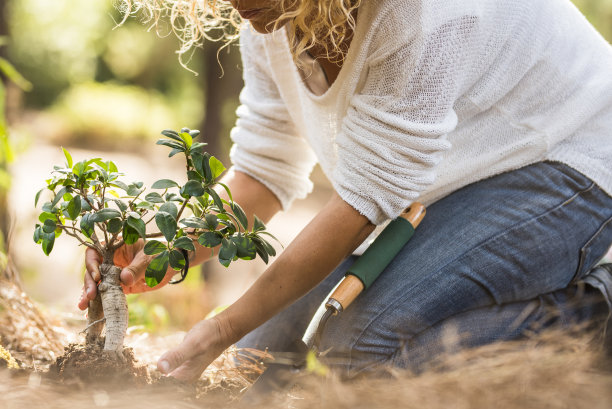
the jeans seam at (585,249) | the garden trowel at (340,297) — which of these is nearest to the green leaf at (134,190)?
the garden trowel at (340,297)

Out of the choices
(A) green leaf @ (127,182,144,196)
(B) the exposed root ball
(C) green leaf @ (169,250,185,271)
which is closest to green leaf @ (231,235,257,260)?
(C) green leaf @ (169,250,185,271)

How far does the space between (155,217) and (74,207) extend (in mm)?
154

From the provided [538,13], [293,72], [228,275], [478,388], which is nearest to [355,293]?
[478,388]

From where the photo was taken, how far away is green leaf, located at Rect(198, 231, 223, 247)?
114 centimetres

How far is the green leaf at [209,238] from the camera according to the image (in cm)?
114

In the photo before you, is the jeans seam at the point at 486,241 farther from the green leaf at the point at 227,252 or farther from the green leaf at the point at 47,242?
the green leaf at the point at 47,242

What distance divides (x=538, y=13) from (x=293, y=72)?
0.57m

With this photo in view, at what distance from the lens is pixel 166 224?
43.7 inches

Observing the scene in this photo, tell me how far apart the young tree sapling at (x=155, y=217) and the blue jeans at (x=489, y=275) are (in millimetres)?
338

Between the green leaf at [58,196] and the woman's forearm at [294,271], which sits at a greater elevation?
the green leaf at [58,196]

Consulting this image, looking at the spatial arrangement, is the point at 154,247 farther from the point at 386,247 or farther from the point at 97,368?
the point at 386,247

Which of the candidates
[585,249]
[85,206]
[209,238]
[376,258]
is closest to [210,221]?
[209,238]

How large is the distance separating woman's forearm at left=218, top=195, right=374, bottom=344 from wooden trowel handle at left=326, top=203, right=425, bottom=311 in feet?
0.18

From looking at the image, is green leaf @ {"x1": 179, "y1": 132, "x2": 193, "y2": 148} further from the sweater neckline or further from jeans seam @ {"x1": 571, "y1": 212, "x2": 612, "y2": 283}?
jeans seam @ {"x1": 571, "y1": 212, "x2": 612, "y2": 283}
